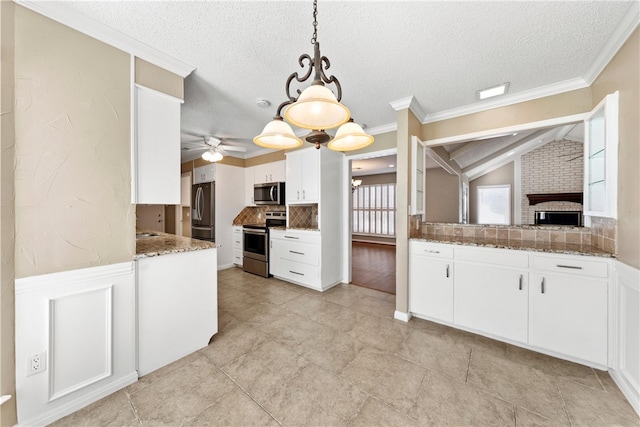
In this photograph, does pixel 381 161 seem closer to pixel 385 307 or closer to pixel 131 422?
pixel 385 307

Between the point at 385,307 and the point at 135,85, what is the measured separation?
3.38 meters

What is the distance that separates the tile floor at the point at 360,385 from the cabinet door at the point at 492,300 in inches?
6.0

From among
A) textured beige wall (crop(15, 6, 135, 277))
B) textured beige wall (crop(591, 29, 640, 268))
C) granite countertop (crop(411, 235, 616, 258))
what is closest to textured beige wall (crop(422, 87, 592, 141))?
textured beige wall (crop(591, 29, 640, 268))

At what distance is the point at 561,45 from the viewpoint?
1.72 meters

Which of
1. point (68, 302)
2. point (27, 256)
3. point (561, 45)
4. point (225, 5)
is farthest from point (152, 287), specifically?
point (561, 45)

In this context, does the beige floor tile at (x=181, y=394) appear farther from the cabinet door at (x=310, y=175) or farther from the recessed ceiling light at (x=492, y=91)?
the recessed ceiling light at (x=492, y=91)

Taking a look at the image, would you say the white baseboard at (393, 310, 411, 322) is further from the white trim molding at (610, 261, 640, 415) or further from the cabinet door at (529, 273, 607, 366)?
the white trim molding at (610, 261, 640, 415)

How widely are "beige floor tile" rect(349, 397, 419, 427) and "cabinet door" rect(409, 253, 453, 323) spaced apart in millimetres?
1349

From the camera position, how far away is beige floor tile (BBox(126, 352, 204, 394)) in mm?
1631

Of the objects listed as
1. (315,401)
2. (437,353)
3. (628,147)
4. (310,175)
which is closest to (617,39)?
(628,147)

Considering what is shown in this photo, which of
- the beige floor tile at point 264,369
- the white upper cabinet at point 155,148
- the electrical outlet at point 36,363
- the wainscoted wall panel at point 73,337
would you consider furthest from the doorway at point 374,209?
the electrical outlet at point 36,363

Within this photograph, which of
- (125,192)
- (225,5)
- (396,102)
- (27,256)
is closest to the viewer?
(27,256)

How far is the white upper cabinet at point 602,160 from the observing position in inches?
69.2

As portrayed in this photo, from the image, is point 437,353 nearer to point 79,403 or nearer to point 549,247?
point 549,247
